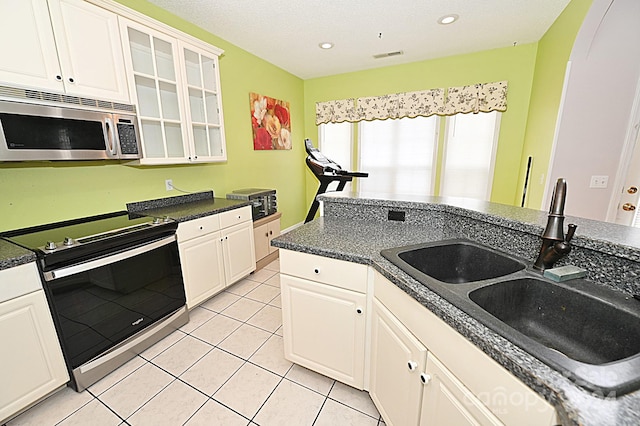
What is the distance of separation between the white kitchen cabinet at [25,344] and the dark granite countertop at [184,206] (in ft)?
2.79

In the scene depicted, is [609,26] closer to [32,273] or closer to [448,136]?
[448,136]

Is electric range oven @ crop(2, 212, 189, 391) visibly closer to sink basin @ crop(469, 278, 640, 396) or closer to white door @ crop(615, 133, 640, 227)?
sink basin @ crop(469, 278, 640, 396)

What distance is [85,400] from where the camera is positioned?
1457 mm

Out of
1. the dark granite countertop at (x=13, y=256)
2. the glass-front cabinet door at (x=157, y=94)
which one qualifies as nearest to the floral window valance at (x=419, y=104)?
the glass-front cabinet door at (x=157, y=94)

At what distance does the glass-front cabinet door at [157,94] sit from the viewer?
2008 mm

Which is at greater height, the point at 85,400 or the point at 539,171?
the point at 539,171

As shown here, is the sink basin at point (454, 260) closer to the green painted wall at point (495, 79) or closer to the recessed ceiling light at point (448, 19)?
the recessed ceiling light at point (448, 19)

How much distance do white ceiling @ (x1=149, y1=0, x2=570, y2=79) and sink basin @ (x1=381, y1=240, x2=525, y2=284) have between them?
2.23 metres

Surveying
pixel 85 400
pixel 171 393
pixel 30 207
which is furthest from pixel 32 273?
pixel 171 393

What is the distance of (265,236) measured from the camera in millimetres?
3174

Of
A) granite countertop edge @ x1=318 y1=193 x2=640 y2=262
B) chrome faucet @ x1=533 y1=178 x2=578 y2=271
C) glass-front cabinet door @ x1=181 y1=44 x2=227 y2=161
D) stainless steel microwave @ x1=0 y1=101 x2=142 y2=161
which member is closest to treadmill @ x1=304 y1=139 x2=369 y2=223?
granite countertop edge @ x1=318 y1=193 x2=640 y2=262

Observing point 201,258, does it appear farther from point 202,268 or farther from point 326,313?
point 326,313

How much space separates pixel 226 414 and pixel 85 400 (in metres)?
0.84

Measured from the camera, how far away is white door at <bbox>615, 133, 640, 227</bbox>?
208cm
